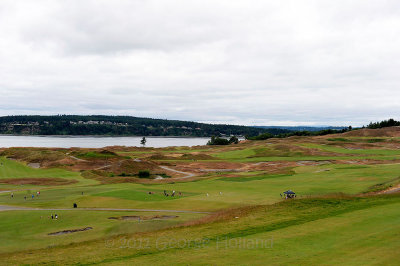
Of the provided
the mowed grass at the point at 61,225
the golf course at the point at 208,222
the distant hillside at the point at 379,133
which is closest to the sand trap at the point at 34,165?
the golf course at the point at 208,222

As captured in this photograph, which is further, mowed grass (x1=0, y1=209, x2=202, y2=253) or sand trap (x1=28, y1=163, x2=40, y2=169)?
sand trap (x1=28, y1=163, x2=40, y2=169)

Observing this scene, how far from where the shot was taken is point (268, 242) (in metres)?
24.7

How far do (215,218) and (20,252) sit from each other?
1817 cm

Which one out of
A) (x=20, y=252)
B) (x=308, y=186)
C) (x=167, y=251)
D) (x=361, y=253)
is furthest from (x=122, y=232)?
(x=308, y=186)

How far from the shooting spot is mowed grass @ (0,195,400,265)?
2102cm

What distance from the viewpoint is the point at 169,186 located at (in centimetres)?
7094

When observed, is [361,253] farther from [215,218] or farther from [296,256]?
[215,218]

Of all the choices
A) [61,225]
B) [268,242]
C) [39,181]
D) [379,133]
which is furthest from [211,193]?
[379,133]

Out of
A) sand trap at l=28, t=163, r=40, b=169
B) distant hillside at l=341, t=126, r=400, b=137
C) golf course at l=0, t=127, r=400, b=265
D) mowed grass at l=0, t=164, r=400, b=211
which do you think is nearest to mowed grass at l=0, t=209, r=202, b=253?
golf course at l=0, t=127, r=400, b=265

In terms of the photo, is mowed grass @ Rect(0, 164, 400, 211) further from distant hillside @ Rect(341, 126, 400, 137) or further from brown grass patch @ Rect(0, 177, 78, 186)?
distant hillside @ Rect(341, 126, 400, 137)

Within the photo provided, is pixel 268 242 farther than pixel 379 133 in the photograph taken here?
No

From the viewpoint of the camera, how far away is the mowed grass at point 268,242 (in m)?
21.0

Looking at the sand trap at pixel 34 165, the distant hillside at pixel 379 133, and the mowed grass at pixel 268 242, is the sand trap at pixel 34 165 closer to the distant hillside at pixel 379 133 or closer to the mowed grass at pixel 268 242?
the mowed grass at pixel 268 242

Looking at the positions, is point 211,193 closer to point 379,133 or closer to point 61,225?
point 61,225
